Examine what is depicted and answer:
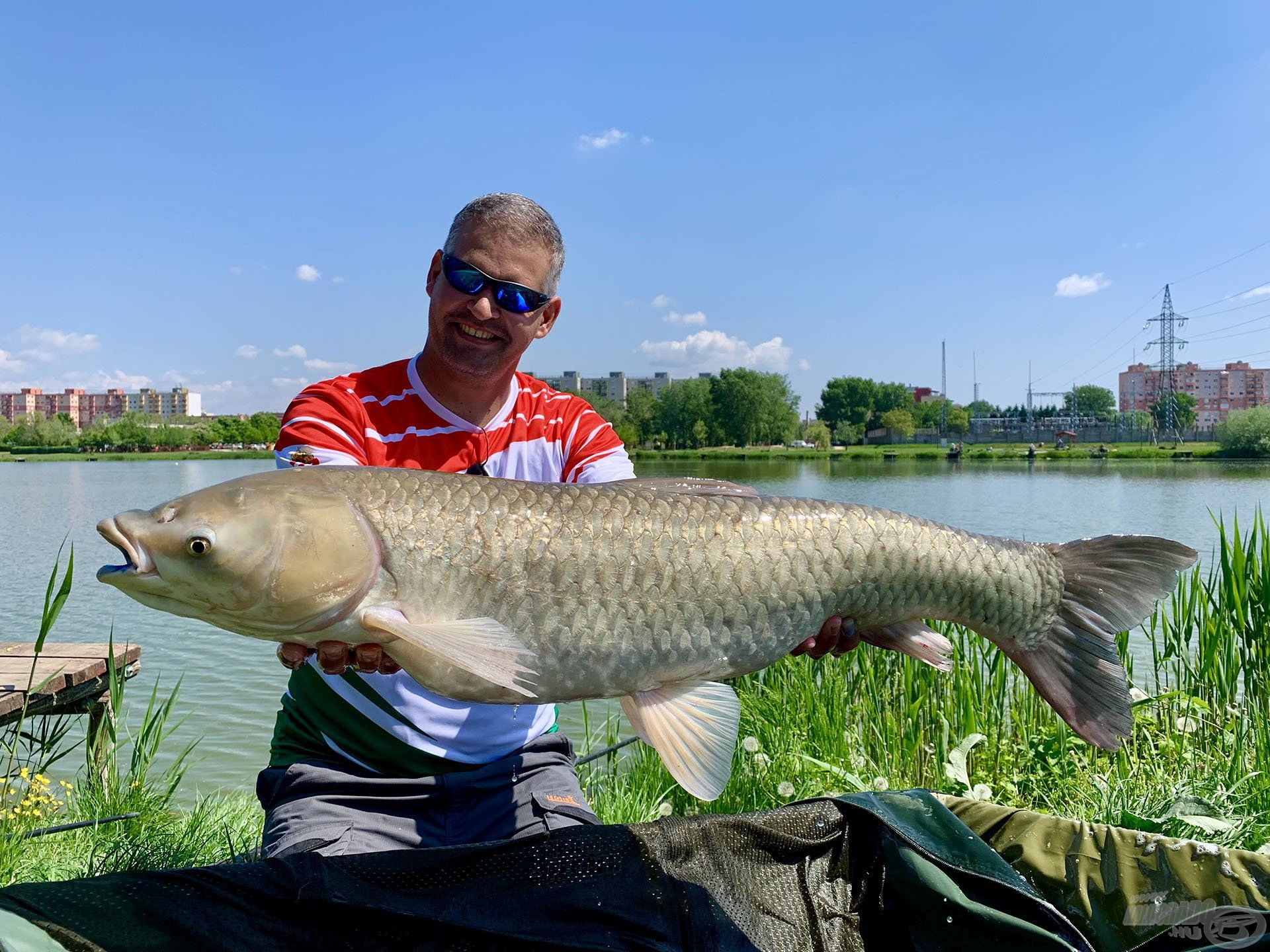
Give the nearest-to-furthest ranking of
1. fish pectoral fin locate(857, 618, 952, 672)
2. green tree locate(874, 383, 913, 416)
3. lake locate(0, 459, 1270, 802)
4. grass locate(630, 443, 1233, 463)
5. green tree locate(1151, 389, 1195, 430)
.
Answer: fish pectoral fin locate(857, 618, 952, 672)
lake locate(0, 459, 1270, 802)
grass locate(630, 443, 1233, 463)
green tree locate(1151, 389, 1195, 430)
green tree locate(874, 383, 913, 416)

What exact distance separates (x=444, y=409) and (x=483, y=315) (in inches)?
9.3

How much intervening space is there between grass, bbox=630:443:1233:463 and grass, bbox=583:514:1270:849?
46623 mm

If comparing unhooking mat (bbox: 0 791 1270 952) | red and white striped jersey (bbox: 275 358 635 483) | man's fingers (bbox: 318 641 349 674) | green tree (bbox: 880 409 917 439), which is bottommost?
unhooking mat (bbox: 0 791 1270 952)

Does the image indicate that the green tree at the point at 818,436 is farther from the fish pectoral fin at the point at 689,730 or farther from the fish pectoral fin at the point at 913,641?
the fish pectoral fin at the point at 689,730

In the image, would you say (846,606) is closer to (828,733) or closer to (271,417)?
(828,733)

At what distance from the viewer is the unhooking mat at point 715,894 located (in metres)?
Answer: 1.48

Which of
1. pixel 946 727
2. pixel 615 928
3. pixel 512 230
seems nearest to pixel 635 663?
pixel 615 928

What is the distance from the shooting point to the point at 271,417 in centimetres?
8394

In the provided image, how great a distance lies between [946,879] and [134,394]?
190m

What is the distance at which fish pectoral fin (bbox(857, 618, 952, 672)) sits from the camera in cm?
203

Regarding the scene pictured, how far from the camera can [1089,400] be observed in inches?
4589

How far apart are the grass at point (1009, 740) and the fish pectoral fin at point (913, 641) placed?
91cm

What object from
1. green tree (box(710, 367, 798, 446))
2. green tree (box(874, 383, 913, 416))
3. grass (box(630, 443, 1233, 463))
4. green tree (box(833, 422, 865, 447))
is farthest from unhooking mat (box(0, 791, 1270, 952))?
green tree (box(874, 383, 913, 416))

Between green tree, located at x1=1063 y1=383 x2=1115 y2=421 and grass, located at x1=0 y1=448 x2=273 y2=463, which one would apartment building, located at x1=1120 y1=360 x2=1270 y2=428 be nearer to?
green tree, located at x1=1063 y1=383 x2=1115 y2=421
